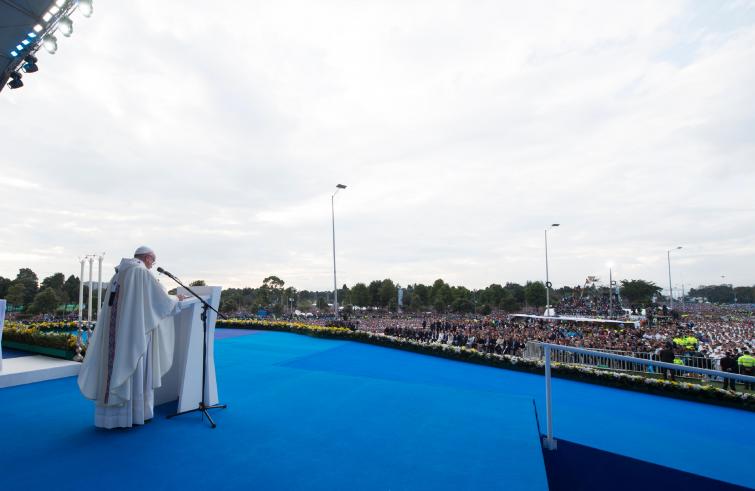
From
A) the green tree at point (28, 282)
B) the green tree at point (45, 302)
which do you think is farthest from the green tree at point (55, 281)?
the green tree at point (45, 302)

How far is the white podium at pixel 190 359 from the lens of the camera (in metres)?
4.78

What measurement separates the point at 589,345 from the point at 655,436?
11.3 meters

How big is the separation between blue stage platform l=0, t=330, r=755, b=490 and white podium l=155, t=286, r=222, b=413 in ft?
0.95

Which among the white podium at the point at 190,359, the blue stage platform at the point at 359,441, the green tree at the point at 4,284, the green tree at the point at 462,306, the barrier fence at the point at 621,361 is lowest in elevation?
the green tree at the point at 462,306

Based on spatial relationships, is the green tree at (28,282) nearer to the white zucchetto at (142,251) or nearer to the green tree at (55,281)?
the green tree at (55,281)

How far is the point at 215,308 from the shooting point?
16.9ft

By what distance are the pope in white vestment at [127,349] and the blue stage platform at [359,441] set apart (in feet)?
0.90

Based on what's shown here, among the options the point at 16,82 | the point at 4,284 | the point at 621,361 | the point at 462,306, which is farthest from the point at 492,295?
the point at 4,284

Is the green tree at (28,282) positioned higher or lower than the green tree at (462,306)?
higher

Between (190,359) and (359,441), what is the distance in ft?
8.17

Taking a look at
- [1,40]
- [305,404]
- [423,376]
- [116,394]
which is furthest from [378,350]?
[1,40]

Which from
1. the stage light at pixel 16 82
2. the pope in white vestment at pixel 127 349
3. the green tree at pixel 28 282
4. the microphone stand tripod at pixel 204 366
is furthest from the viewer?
the green tree at pixel 28 282

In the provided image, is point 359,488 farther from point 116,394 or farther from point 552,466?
point 552,466

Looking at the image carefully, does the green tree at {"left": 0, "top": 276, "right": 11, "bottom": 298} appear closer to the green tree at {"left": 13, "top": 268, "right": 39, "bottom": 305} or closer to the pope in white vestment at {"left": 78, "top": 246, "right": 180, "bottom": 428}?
the green tree at {"left": 13, "top": 268, "right": 39, "bottom": 305}
